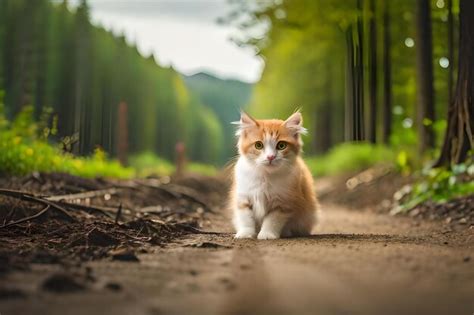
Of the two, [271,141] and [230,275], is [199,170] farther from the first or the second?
[230,275]

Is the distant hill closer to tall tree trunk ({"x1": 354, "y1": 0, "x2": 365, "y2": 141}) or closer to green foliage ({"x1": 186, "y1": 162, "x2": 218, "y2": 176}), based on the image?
green foliage ({"x1": 186, "y1": 162, "x2": 218, "y2": 176})

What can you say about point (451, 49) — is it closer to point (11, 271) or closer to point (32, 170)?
point (32, 170)

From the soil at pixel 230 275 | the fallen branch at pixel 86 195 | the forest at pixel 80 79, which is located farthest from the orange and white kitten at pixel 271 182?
the forest at pixel 80 79

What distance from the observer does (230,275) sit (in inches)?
103

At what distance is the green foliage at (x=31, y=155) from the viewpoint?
6.69 metres

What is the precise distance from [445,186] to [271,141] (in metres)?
3.44

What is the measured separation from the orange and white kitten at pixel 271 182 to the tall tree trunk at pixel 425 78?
5.44 metres

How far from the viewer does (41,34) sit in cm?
2288

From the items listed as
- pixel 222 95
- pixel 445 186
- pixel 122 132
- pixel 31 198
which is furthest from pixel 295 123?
pixel 222 95

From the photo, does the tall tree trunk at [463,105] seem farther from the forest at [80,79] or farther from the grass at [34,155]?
the forest at [80,79]

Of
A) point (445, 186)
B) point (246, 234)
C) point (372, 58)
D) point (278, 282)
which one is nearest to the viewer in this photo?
point (278, 282)

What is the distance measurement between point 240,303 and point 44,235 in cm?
240

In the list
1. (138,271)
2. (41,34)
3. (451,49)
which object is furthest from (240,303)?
(41,34)

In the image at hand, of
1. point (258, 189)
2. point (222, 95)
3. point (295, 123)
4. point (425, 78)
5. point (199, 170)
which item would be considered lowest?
point (199, 170)
